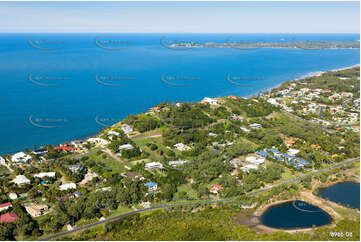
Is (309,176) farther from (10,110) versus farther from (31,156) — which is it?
(10,110)

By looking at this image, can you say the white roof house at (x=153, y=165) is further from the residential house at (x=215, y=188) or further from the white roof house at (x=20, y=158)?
the white roof house at (x=20, y=158)

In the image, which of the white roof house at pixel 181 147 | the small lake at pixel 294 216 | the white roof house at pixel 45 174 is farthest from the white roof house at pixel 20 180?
the small lake at pixel 294 216

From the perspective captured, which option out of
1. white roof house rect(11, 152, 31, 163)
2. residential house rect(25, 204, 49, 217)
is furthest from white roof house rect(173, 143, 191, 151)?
white roof house rect(11, 152, 31, 163)

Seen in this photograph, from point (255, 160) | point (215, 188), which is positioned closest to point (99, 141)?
point (215, 188)

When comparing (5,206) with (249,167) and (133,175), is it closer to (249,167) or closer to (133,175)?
(133,175)

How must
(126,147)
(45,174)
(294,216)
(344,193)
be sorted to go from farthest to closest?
(126,147) < (45,174) < (344,193) < (294,216)
